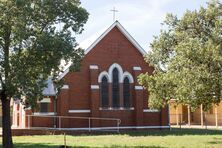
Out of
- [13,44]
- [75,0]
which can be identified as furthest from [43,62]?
[75,0]

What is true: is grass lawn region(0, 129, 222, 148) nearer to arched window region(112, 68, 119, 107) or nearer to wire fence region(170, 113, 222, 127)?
arched window region(112, 68, 119, 107)

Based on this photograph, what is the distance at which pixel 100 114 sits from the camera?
44438 millimetres

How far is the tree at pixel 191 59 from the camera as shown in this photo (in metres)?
23.7

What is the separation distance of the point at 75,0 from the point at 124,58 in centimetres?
2084

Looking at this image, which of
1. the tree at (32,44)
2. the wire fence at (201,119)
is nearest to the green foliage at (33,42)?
the tree at (32,44)

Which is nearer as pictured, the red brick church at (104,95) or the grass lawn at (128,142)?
the grass lawn at (128,142)

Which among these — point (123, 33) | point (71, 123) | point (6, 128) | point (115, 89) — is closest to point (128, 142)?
point (6, 128)

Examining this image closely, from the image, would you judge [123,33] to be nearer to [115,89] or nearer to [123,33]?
[123,33]

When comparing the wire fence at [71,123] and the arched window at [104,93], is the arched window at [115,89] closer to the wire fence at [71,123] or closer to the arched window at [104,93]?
the arched window at [104,93]

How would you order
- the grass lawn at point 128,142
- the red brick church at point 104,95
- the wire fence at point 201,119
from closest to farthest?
the grass lawn at point 128,142 → the red brick church at point 104,95 → the wire fence at point 201,119

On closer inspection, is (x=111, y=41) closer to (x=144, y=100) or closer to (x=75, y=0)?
(x=144, y=100)

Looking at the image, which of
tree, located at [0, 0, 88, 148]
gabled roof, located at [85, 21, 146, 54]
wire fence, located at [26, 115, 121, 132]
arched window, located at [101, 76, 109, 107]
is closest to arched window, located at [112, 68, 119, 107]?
arched window, located at [101, 76, 109, 107]

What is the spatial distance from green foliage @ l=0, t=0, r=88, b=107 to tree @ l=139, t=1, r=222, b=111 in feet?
19.7

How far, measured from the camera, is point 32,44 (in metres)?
24.9
